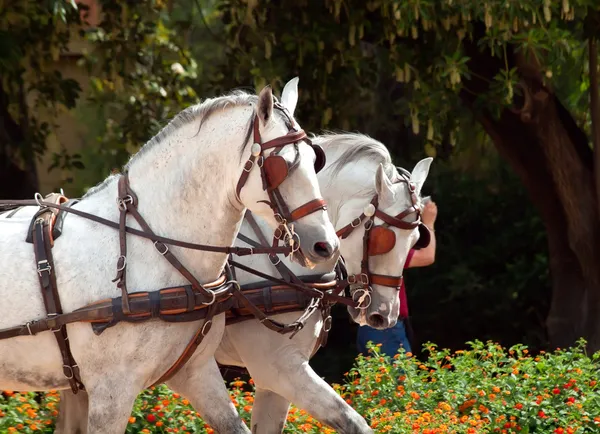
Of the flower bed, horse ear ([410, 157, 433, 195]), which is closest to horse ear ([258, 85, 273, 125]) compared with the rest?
horse ear ([410, 157, 433, 195])

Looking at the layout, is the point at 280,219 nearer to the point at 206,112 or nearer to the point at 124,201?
the point at 206,112

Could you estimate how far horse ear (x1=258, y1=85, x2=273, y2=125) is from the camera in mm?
3510

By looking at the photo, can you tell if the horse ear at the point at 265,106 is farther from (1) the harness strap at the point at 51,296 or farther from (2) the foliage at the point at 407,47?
(2) the foliage at the point at 407,47

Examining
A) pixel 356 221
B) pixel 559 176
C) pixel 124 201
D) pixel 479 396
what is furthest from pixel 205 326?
pixel 559 176

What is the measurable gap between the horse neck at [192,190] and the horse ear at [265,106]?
122 millimetres

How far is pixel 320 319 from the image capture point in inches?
181

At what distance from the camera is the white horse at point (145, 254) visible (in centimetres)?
365

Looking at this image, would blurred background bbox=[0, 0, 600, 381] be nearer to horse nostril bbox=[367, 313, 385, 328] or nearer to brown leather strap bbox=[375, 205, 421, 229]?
brown leather strap bbox=[375, 205, 421, 229]

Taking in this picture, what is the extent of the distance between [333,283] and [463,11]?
253 cm

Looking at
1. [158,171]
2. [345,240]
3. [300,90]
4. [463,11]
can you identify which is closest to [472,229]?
[300,90]

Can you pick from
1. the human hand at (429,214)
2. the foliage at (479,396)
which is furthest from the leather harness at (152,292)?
the human hand at (429,214)

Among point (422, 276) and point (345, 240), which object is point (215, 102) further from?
point (422, 276)

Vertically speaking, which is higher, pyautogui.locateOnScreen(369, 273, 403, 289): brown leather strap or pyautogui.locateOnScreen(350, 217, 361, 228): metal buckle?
pyautogui.locateOnScreen(350, 217, 361, 228): metal buckle

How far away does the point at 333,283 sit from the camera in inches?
180
